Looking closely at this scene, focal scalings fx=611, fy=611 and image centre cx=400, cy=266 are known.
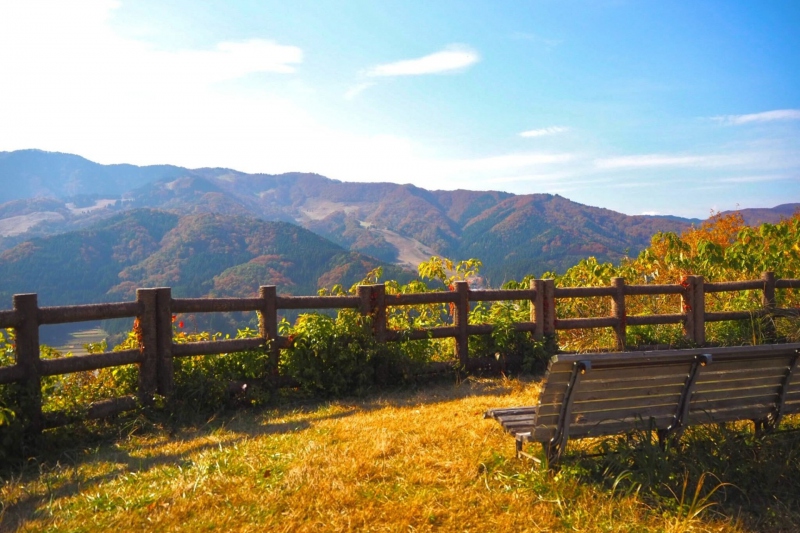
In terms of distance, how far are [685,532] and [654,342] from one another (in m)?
7.24

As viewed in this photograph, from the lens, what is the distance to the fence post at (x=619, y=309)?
9.60 m

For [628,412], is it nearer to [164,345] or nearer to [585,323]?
[164,345]

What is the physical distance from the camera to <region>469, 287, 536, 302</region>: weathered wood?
342 inches

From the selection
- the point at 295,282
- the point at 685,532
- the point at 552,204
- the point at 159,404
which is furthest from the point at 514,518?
the point at 552,204

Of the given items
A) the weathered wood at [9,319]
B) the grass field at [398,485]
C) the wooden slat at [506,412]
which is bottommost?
the grass field at [398,485]

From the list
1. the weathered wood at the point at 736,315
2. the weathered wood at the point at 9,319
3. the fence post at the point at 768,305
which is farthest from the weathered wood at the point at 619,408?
the fence post at the point at 768,305

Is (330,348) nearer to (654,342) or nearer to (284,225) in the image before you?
(654,342)

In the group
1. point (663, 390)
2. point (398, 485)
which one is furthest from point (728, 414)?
point (398, 485)

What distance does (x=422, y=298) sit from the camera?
836 cm

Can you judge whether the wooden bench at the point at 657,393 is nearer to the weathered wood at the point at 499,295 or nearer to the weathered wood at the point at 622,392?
the weathered wood at the point at 622,392

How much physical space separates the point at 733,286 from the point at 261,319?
26.0ft

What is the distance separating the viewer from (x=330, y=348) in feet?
24.6

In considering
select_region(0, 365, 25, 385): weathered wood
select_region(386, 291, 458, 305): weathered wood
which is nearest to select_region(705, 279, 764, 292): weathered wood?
select_region(386, 291, 458, 305): weathered wood

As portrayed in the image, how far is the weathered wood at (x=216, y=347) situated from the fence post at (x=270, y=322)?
0.11 meters
